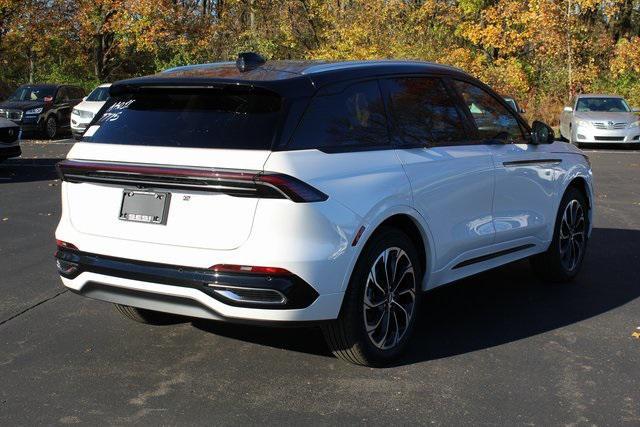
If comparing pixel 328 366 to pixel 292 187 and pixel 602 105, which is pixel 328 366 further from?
pixel 602 105

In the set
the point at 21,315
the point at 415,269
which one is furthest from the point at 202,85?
the point at 21,315

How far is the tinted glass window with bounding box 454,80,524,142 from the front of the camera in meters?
5.74

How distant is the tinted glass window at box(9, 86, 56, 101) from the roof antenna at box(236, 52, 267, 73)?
21254 millimetres

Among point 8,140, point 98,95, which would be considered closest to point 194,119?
point 8,140

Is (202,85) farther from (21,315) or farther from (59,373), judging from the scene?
(21,315)

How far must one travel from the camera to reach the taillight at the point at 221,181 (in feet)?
13.0

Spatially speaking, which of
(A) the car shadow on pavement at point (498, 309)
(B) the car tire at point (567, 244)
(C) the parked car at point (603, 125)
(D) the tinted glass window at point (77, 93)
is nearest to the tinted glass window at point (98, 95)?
(D) the tinted glass window at point (77, 93)

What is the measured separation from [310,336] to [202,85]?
180 centimetres

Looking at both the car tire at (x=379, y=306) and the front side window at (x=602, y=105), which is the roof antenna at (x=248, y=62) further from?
the front side window at (x=602, y=105)

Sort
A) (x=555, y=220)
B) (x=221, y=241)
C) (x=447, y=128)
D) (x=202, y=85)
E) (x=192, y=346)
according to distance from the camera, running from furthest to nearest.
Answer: (x=555, y=220)
(x=447, y=128)
(x=192, y=346)
(x=202, y=85)
(x=221, y=241)

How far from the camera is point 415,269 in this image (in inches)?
191

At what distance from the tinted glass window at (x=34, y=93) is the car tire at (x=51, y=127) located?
0.71 meters

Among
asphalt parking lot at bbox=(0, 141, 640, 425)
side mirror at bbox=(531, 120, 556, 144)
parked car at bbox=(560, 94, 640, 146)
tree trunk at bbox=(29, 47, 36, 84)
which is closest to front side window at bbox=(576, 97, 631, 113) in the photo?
parked car at bbox=(560, 94, 640, 146)

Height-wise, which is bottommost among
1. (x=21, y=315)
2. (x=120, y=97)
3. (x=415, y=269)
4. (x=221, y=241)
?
(x=21, y=315)
